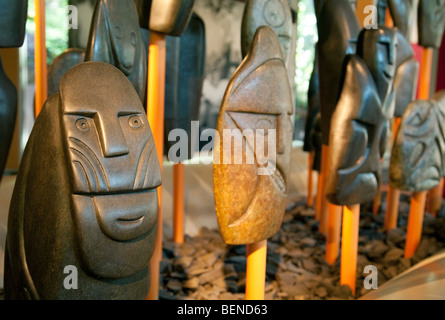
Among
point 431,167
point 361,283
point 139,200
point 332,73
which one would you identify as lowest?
point 361,283

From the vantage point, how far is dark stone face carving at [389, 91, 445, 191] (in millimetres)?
2037

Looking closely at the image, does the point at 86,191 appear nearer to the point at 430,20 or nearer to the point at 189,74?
the point at 189,74

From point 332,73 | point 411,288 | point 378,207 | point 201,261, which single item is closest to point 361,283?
point 411,288

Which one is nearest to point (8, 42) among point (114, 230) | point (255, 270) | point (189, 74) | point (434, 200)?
point (114, 230)

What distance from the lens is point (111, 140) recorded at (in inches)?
38.1

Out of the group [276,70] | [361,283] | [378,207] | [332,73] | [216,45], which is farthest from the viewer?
[216,45]

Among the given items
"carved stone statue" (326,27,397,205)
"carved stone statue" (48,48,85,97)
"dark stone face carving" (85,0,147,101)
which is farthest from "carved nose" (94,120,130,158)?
"carved stone statue" (326,27,397,205)

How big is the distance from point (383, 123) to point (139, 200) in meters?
1.08

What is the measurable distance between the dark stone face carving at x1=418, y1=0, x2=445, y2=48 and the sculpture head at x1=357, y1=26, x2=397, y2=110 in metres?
0.78

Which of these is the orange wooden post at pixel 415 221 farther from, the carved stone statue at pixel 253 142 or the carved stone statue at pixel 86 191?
the carved stone statue at pixel 86 191

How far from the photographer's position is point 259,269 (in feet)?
4.64

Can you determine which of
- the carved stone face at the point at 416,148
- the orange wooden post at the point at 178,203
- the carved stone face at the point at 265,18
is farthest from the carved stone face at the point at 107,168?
the carved stone face at the point at 416,148

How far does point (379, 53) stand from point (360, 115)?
0.23 meters

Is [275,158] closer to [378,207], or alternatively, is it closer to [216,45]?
[378,207]
